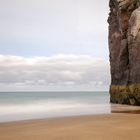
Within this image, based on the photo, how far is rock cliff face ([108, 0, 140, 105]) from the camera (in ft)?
119

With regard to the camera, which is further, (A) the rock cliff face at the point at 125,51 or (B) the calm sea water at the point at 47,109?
(A) the rock cliff face at the point at 125,51

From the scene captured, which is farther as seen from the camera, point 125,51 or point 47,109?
point 125,51

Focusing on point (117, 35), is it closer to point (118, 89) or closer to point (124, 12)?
point (124, 12)

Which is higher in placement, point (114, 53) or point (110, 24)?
point (110, 24)

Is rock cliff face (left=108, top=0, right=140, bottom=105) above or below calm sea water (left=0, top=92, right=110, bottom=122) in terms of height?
above

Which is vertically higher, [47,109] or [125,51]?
[125,51]

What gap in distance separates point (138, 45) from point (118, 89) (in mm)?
9078

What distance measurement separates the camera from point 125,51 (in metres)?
42.3

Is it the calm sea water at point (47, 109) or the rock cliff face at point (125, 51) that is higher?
the rock cliff face at point (125, 51)

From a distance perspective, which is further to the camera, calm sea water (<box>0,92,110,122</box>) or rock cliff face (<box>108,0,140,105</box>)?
rock cliff face (<box>108,0,140,105</box>)

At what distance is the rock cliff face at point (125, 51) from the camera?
3619 centimetres

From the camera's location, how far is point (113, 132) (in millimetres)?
13523

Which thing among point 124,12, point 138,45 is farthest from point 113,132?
point 124,12

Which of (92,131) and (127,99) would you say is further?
(127,99)
